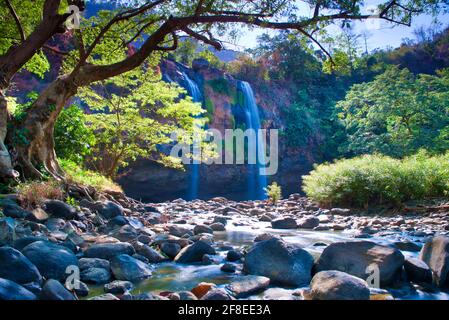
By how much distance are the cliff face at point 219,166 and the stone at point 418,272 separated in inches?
744

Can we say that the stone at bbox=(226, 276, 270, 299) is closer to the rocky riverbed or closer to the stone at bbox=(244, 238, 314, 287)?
the rocky riverbed

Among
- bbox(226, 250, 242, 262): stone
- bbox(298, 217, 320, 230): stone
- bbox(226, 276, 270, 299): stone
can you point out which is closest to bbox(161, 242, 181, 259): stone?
bbox(226, 250, 242, 262): stone

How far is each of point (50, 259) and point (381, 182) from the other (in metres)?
9.93

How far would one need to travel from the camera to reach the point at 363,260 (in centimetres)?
384

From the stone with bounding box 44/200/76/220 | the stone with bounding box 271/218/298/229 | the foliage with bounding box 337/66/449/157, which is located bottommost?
the stone with bounding box 271/218/298/229

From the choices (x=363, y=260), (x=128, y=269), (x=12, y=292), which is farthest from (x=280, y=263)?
(x=12, y=292)

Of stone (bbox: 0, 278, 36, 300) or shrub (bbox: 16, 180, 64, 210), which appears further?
shrub (bbox: 16, 180, 64, 210)

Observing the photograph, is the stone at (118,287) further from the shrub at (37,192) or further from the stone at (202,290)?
the shrub at (37,192)

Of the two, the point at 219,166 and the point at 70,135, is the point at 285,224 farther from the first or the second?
the point at 219,166

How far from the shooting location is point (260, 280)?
3.59m

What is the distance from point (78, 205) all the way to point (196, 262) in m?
4.00

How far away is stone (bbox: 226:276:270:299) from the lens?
338 centimetres

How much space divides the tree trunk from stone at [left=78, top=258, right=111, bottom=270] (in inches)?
178
